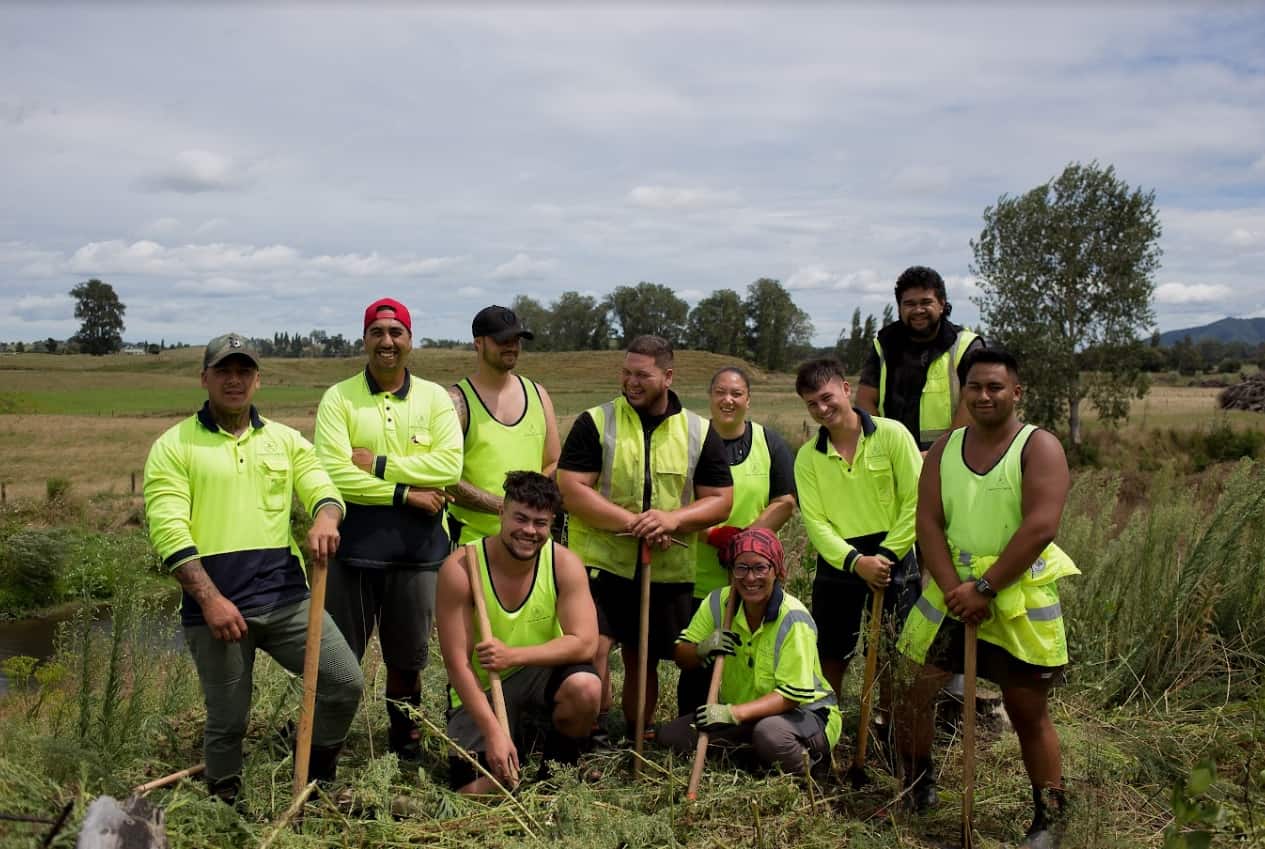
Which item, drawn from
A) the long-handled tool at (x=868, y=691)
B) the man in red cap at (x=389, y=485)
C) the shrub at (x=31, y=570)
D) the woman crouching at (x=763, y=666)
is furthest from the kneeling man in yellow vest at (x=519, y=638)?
the shrub at (x=31, y=570)

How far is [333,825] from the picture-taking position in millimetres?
3855

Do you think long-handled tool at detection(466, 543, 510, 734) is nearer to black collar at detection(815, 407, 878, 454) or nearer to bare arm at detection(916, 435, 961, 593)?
black collar at detection(815, 407, 878, 454)

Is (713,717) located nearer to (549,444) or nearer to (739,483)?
(739,483)

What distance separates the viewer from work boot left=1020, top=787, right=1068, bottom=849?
3789 mm

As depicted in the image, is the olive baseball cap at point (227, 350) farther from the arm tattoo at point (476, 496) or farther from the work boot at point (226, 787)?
the work boot at point (226, 787)

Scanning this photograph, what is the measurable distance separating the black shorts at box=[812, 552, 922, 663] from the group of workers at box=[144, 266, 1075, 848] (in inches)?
0.6

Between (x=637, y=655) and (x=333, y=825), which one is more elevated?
(x=637, y=655)

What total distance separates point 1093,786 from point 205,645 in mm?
3992

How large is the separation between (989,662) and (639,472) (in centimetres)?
186

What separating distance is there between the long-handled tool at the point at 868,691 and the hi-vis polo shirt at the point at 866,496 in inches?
10.0

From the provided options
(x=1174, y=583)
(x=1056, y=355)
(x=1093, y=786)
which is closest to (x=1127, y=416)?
(x=1056, y=355)

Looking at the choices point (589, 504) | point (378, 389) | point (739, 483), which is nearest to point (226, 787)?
point (378, 389)

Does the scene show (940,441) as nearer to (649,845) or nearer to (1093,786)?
(1093,786)

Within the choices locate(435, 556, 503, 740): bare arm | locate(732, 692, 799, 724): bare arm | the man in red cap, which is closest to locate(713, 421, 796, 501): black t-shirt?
locate(732, 692, 799, 724): bare arm
